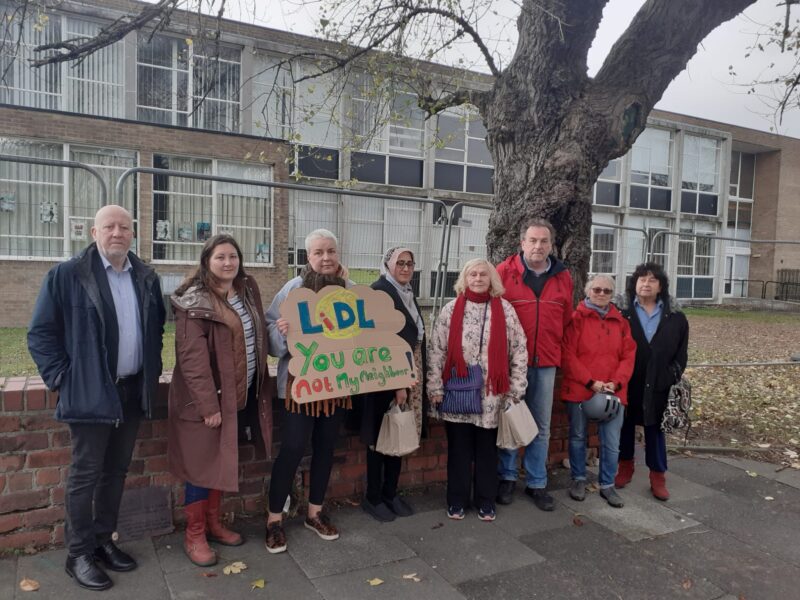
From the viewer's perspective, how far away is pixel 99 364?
2902 millimetres

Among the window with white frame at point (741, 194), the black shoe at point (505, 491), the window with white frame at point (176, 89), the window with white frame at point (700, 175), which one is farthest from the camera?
the window with white frame at point (741, 194)

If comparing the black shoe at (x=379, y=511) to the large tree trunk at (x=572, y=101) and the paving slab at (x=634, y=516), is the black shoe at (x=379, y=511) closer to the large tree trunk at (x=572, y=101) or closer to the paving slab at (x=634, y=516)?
the paving slab at (x=634, y=516)

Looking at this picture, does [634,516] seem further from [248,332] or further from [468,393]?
[248,332]

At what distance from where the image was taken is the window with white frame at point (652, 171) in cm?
2550

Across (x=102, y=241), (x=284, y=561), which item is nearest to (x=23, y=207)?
(x=102, y=241)

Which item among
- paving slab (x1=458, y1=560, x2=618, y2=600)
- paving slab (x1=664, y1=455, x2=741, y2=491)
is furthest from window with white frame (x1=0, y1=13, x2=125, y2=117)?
paving slab (x1=458, y1=560, x2=618, y2=600)

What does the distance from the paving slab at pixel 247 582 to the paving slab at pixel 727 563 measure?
2.10 meters

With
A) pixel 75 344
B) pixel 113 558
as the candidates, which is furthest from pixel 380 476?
pixel 75 344

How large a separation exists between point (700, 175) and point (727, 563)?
89.8 feet

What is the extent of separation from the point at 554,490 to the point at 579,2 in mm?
4053

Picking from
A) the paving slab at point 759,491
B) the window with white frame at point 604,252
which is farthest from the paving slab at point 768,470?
the window with white frame at point 604,252

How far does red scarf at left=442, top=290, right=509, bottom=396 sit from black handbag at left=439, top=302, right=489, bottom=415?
0.05m

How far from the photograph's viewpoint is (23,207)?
4.04 meters

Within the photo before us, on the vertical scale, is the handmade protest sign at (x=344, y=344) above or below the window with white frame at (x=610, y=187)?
below
